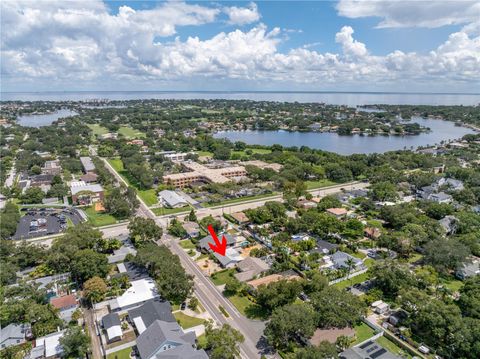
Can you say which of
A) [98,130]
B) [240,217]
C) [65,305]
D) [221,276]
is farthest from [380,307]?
[98,130]

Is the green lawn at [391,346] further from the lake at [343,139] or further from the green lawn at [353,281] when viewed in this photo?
the lake at [343,139]

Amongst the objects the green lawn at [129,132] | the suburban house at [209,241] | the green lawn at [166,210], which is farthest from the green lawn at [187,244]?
the green lawn at [129,132]

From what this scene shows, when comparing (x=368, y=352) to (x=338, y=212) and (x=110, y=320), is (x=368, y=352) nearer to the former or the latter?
(x=110, y=320)

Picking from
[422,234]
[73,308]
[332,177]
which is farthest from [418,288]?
[332,177]

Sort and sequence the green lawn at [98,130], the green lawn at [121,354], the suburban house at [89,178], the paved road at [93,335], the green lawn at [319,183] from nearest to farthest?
1. the green lawn at [121,354]
2. the paved road at [93,335]
3. the green lawn at [319,183]
4. the suburban house at [89,178]
5. the green lawn at [98,130]

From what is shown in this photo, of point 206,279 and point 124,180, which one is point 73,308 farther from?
point 124,180

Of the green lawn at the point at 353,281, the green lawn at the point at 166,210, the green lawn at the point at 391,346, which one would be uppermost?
the green lawn at the point at 166,210
